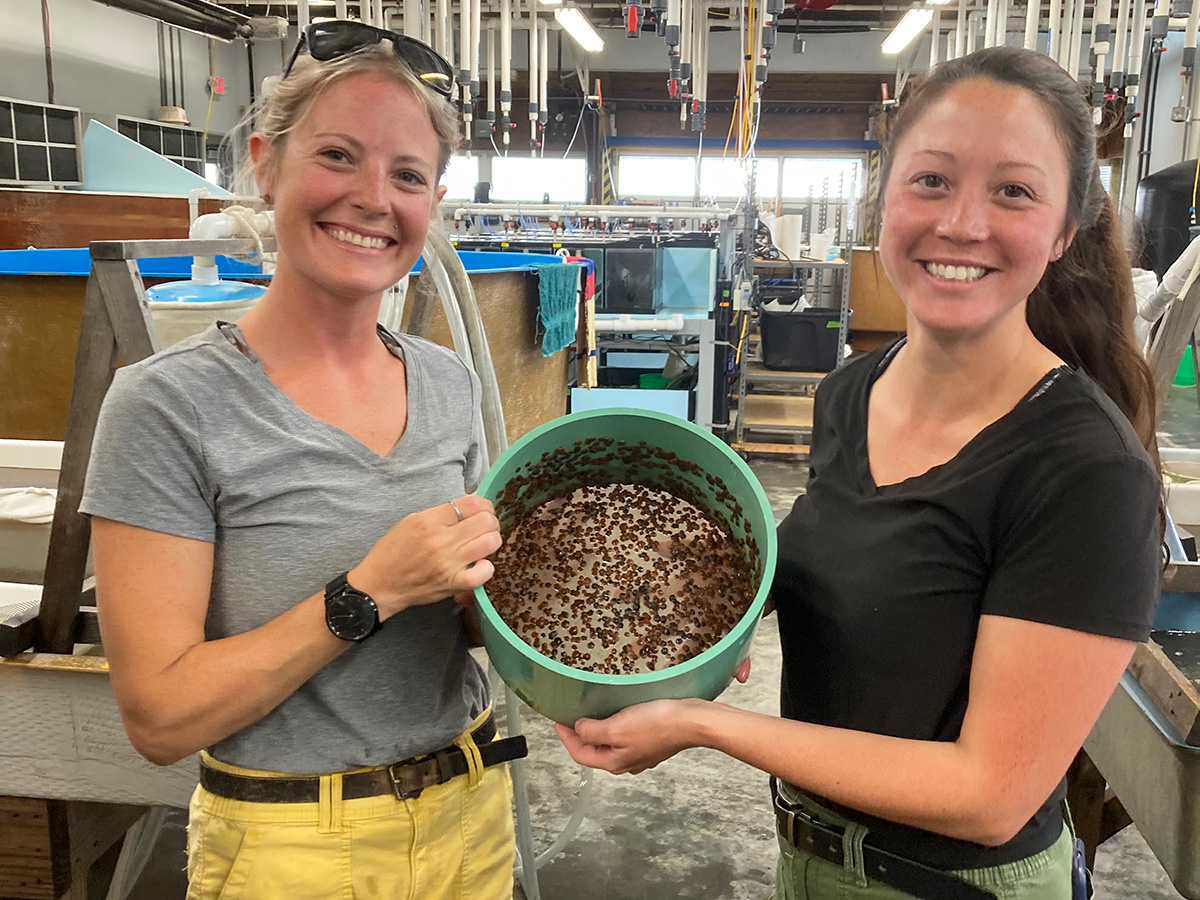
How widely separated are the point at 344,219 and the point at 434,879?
2.21 ft

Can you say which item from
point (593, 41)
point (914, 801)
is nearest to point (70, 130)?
point (593, 41)

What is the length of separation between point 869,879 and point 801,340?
17.4ft

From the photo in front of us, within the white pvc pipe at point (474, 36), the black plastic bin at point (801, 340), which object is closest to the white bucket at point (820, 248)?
the black plastic bin at point (801, 340)

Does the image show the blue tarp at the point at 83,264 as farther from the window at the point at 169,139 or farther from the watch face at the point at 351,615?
the window at the point at 169,139

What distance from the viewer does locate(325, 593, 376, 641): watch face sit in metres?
0.78

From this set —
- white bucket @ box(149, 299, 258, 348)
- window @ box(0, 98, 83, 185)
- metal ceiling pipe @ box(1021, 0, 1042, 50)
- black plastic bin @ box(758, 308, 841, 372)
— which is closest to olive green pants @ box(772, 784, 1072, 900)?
white bucket @ box(149, 299, 258, 348)

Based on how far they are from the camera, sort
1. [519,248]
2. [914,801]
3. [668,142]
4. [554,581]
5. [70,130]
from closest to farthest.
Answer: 1. [914,801]
2. [554,581]
3. [519,248]
4. [70,130]
5. [668,142]

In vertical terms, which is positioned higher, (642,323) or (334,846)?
(642,323)

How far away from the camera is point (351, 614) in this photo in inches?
30.6

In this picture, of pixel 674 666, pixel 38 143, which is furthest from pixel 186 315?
pixel 38 143

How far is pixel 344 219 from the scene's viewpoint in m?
0.89

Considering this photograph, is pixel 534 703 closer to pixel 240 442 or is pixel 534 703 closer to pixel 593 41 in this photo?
pixel 240 442

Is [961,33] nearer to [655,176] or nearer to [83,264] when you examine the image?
[83,264]

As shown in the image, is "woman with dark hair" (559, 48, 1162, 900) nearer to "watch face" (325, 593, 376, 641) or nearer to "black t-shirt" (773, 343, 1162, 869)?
"black t-shirt" (773, 343, 1162, 869)
